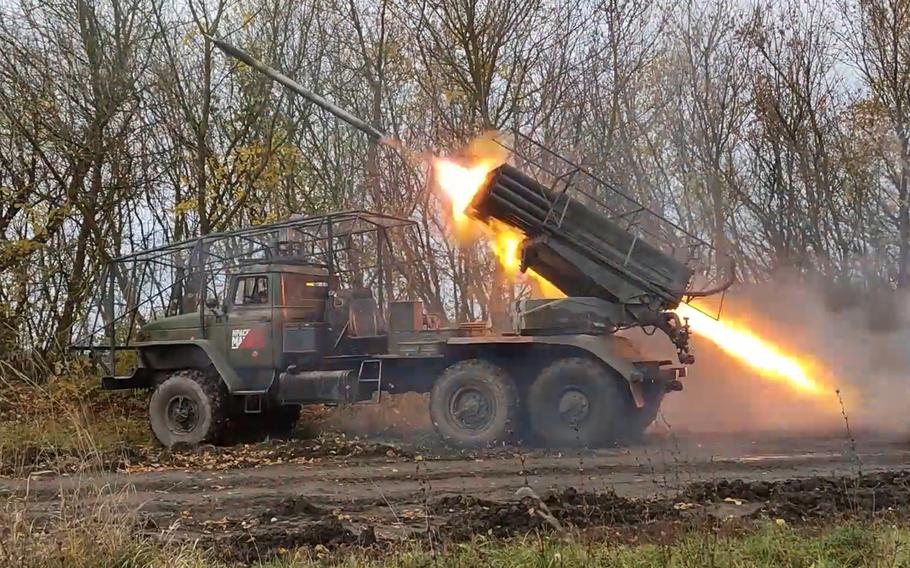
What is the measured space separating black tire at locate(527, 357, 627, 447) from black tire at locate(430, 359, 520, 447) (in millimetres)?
353

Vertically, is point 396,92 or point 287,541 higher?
point 396,92

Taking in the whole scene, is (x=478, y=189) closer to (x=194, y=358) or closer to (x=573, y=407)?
(x=573, y=407)

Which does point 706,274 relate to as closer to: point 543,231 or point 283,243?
point 543,231

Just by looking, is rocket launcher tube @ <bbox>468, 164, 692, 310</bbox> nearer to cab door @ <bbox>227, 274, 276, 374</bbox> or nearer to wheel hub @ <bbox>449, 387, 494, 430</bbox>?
wheel hub @ <bbox>449, 387, 494, 430</bbox>

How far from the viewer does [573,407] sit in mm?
12930

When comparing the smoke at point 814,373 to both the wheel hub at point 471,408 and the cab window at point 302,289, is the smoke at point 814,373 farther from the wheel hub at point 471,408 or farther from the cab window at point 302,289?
the cab window at point 302,289

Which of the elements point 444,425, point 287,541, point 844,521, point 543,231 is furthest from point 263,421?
point 844,521

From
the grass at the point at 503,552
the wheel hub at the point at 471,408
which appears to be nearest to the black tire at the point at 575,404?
the wheel hub at the point at 471,408

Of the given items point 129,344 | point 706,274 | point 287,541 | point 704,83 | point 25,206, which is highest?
point 704,83

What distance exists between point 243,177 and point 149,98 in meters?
2.75

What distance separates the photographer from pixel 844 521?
691 centimetres

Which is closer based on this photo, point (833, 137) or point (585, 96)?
point (585, 96)

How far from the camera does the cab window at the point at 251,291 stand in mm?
14773

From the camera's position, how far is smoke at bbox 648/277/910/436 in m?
14.7
